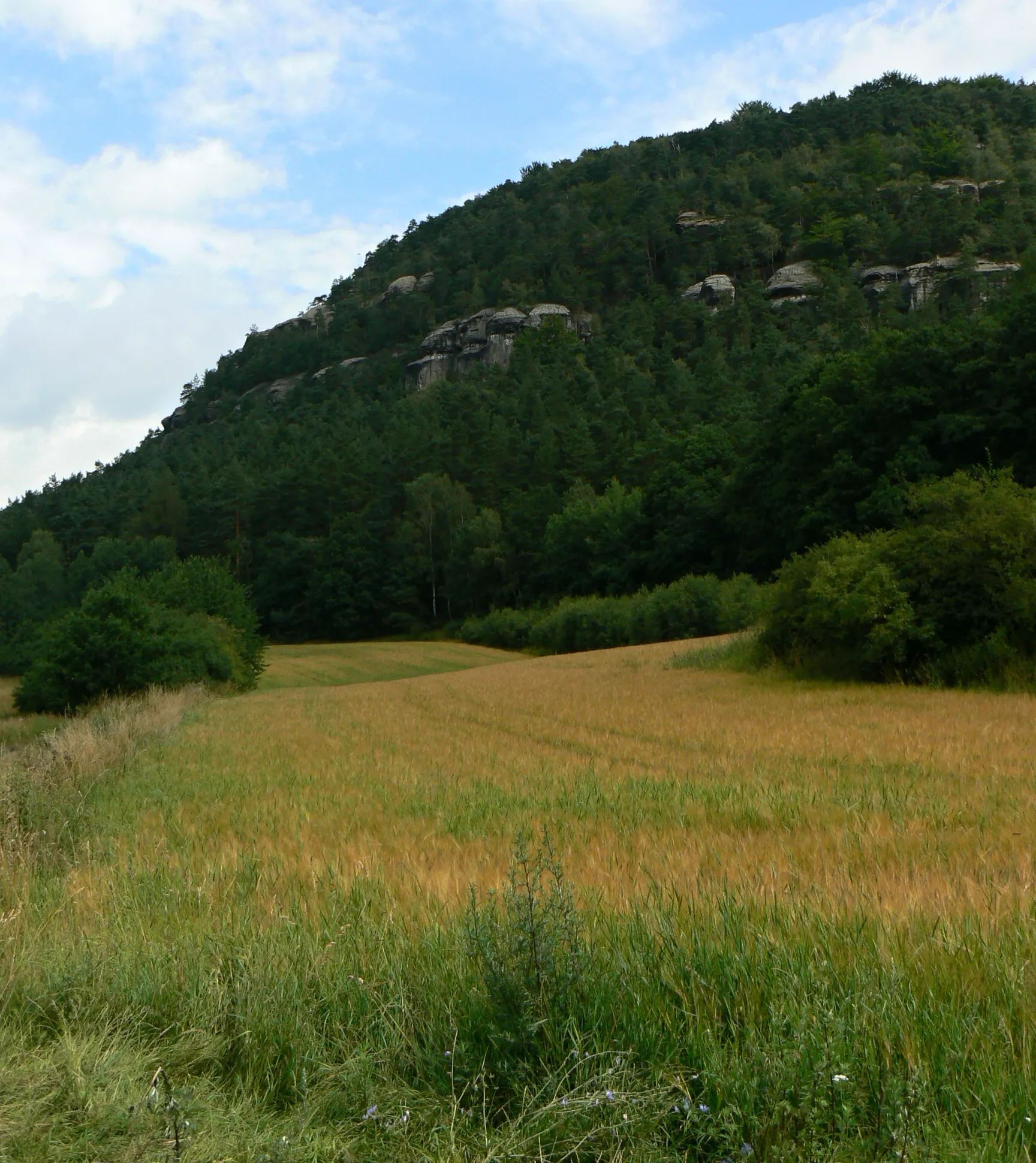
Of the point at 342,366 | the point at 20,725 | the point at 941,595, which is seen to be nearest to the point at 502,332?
the point at 342,366

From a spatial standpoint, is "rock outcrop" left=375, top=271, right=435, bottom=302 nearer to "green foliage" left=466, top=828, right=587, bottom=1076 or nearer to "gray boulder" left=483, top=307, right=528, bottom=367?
"gray boulder" left=483, top=307, right=528, bottom=367

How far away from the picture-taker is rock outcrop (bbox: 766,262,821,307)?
449 feet

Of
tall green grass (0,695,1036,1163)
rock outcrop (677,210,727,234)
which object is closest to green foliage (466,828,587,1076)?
tall green grass (0,695,1036,1163)

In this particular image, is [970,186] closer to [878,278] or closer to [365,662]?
[878,278]

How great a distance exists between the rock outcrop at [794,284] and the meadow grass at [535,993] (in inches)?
5380

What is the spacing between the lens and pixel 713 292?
14662cm

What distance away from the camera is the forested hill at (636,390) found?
56188 mm

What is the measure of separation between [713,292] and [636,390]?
4684 centimetres

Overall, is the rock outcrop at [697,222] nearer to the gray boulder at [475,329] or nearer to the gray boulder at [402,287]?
the gray boulder at [475,329]

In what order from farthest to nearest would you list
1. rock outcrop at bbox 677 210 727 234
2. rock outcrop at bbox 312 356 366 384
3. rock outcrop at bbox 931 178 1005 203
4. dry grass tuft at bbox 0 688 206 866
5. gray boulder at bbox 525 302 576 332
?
rock outcrop at bbox 312 356 366 384 < rock outcrop at bbox 677 210 727 234 < gray boulder at bbox 525 302 576 332 < rock outcrop at bbox 931 178 1005 203 < dry grass tuft at bbox 0 688 206 866

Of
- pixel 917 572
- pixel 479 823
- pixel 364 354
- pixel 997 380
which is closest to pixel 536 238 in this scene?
pixel 364 354

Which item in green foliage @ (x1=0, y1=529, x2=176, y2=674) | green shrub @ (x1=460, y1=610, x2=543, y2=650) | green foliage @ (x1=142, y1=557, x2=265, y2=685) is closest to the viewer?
green foliage @ (x1=142, y1=557, x2=265, y2=685)

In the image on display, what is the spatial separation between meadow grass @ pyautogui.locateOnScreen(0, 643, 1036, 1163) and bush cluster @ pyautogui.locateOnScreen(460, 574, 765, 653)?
41417 mm

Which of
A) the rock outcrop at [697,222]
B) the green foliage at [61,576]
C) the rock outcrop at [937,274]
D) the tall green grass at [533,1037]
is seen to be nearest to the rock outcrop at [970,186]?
the rock outcrop at [937,274]
